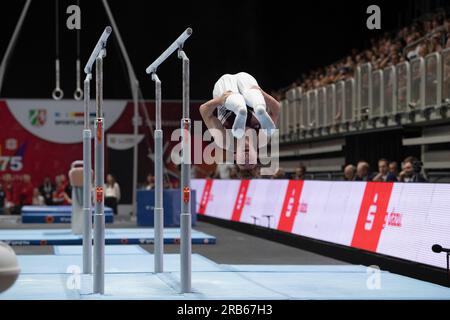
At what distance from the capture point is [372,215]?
A: 11109mm

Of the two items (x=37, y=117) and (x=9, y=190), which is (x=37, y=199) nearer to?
(x=9, y=190)

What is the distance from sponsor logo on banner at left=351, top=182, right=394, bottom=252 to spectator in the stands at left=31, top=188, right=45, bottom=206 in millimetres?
18658

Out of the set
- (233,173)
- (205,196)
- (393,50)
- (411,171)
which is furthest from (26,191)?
(411,171)

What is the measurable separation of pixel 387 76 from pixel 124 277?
26.9 feet

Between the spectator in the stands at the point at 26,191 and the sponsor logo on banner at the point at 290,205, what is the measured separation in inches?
635

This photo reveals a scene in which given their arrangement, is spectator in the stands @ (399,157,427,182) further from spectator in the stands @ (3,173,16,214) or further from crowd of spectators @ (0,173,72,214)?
spectator in the stands @ (3,173,16,214)

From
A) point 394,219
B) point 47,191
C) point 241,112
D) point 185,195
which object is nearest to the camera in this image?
point 185,195

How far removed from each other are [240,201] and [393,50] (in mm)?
4534

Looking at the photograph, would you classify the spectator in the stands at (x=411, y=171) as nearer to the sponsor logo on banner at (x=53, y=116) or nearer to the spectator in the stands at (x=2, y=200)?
the spectator in the stands at (x=2, y=200)

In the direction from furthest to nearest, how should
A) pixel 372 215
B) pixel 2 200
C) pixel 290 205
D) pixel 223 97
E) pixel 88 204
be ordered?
pixel 2 200 < pixel 290 205 < pixel 372 215 < pixel 88 204 < pixel 223 97

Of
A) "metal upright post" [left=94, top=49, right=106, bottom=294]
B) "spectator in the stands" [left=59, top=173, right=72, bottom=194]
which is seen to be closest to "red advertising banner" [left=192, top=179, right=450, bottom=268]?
"metal upright post" [left=94, top=49, right=106, bottom=294]

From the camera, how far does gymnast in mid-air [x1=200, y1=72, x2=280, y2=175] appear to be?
845 centimetres

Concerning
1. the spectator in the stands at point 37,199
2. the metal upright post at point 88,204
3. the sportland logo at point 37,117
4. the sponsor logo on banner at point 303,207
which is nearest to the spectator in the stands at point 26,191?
the spectator in the stands at point 37,199

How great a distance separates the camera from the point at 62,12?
21562mm
